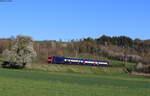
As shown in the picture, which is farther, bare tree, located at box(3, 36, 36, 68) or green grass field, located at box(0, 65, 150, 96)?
bare tree, located at box(3, 36, 36, 68)

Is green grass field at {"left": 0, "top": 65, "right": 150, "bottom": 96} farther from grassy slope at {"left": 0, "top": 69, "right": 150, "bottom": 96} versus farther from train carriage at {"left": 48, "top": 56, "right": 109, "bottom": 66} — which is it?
train carriage at {"left": 48, "top": 56, "right": 109, "bottom": 66}

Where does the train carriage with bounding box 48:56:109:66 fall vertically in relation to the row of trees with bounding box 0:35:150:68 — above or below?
below

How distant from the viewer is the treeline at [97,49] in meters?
134

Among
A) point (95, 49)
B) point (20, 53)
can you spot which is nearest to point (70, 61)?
point (20, 53)

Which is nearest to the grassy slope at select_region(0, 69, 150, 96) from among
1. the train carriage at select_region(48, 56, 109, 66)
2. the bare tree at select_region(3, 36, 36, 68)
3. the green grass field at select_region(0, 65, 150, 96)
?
the green grass field at select_region(0, 65, 150, 96)

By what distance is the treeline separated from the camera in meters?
134

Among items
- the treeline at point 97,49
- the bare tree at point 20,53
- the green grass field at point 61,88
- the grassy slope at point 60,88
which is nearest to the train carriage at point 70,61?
the treeline at point 97,49

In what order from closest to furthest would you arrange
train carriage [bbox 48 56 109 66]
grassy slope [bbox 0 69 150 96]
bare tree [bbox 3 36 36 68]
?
1. grassy slope [bbox 0 69 150 96]
2. bare tree [bbox 3 36 36 68]
3. train carriage [bbox 48 56 109 66]

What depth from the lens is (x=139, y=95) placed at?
81.7 ft

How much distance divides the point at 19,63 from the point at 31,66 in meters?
4.76

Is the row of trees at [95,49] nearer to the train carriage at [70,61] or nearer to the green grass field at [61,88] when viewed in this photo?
the train carriage at [70,61]

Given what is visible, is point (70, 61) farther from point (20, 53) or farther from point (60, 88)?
point (60, 88)

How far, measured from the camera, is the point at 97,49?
16975cm

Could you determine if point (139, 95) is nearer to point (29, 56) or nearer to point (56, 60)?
point (29, 56)
